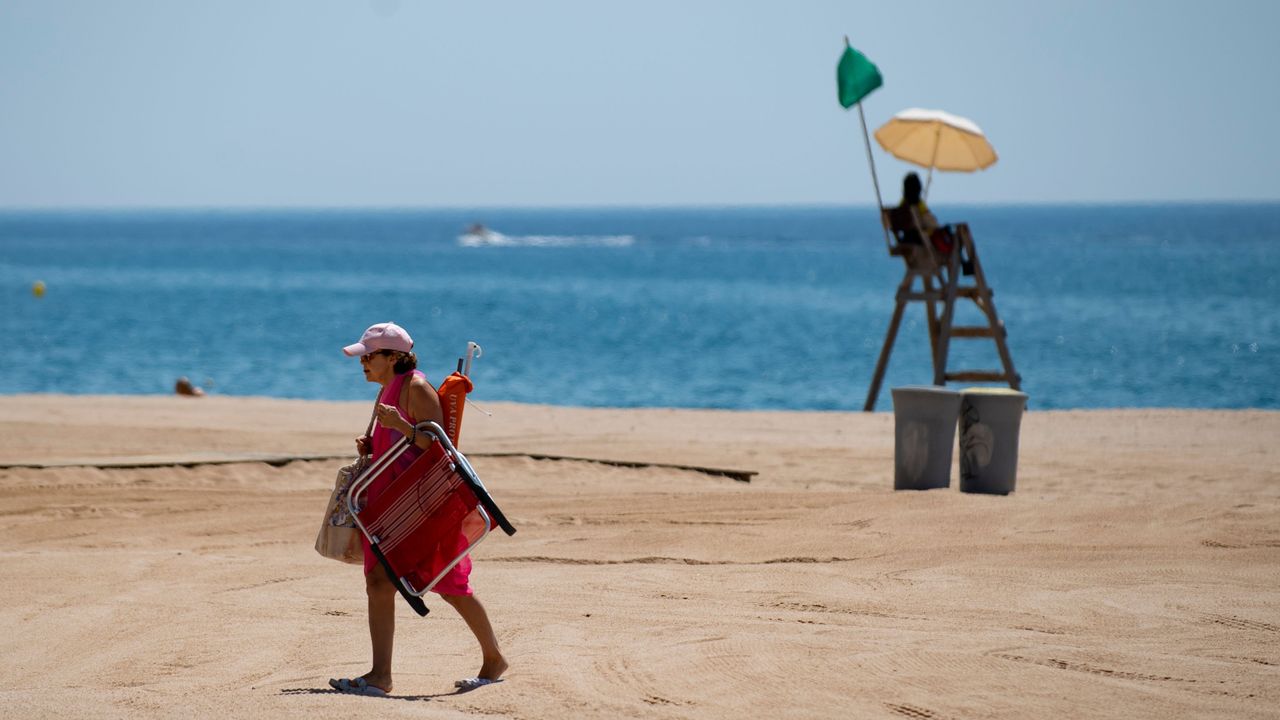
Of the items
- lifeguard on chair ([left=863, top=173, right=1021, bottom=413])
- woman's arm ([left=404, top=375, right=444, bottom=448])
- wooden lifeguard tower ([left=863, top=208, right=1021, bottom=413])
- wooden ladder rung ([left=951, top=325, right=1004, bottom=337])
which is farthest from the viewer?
wooden ladder rung ([left=951, top=325, right=1004, bottom=337])

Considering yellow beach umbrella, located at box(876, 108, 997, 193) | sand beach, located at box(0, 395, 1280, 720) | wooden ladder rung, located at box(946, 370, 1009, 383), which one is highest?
yellow beach umbrella, located at box(876, 108, 997, 193)

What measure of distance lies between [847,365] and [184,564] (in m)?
27.4

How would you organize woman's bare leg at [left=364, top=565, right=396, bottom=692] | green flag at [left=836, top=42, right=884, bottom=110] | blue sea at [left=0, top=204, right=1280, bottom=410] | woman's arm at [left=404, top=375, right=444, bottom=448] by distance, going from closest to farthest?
1. woman's arm at [left=404, top=375, right=444, bottom=448]
2. woman's bare leg at [left=364, top=565, right=396, bottom=692]
3. green flag at [left=836, top=42, right=884, bottom=110]
4. blue sea at [left=0, top=204, right=1280, bottom=410]

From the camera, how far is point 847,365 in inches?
1378

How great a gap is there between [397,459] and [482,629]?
79cm

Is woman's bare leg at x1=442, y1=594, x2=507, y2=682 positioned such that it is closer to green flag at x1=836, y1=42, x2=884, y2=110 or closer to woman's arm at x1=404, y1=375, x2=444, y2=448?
woman's arm at x1=404, y1=375, x2=444, y2=448

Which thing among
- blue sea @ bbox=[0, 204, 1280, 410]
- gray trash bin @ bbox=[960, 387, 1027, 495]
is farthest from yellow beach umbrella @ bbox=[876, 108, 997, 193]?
blue sea @ bbox=[0, 204, 1280, 410]

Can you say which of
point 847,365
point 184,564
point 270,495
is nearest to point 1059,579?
point 184,564

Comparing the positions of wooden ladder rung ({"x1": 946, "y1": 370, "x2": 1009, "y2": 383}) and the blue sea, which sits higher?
wooden ladder rung ({"x1": 946, "y1": 370, "x2": 1009, "y2": 383})

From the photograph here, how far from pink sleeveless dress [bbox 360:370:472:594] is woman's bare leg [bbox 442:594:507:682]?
0.17 ft

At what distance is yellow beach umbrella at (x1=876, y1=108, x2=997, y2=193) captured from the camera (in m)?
17.5

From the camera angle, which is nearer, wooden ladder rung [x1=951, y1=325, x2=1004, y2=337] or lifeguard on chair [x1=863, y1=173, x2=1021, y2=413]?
lifeguard on chair [x1=863, y1=173, x2=1021, y2=413]

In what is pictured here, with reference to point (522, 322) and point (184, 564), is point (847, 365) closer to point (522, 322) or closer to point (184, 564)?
point (522, 322)

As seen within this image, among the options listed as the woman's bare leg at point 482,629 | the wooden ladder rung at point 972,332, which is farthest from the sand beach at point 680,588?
the wooden ladder rung at point 972,332
